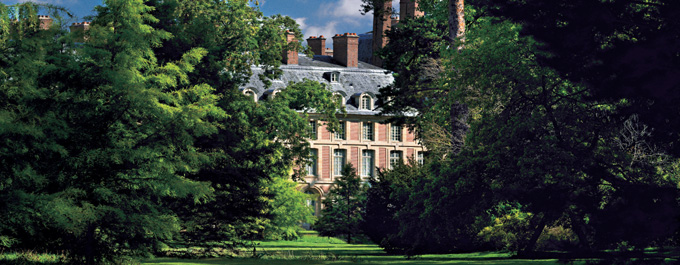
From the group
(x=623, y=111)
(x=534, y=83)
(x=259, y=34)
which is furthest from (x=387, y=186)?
(x=623, y=111)

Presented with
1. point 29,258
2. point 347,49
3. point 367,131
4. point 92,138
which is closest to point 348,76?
point 347,49

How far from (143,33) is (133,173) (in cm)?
360

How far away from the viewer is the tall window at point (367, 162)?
85281mm

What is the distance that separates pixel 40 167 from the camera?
73.7 feet

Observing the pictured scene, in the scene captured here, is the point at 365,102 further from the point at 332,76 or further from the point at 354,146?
the point at 332,76

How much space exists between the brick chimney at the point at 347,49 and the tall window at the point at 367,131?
5.24 m

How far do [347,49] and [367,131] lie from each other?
7532 millimetres

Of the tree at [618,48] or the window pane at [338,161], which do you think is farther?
the window pane at [338,161]

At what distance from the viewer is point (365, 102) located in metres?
83.9

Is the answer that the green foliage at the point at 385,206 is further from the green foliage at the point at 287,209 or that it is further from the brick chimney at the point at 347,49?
the brick chimney at the point at 347,49

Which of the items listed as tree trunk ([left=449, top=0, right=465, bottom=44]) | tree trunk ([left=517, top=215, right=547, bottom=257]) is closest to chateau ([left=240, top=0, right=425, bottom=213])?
tree trunk ([left=449, top=0, right=465, bottom=44])

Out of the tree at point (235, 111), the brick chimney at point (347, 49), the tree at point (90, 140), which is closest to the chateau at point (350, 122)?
the brick chimney at point (347, 49)

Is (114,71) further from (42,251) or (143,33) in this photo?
(42,251)

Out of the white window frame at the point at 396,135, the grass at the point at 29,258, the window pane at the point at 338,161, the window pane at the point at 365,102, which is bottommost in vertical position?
the grass at the point at 29,258
